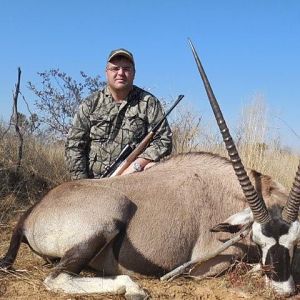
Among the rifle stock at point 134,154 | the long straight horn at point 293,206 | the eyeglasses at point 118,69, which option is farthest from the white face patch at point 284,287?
the eyeglasses at point 118,69

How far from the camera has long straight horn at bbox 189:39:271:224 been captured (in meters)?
3.79

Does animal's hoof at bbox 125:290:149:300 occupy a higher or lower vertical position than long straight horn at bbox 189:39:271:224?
lower

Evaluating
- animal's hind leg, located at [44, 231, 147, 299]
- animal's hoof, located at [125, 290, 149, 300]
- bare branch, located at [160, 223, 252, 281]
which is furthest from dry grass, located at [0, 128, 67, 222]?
animal's hoof, located at [125, 290, 149, 300]

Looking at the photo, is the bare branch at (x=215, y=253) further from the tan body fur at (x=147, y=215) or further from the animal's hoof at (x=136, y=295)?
the animal's hoof at (x=136, y=295)

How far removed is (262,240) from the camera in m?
3.77

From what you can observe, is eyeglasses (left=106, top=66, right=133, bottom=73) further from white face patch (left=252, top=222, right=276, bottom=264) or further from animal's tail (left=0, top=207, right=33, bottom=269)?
white face patch (left=252, top=222, right=276, bottom=264)

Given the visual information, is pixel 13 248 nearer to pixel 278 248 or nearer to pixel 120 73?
pixel 278 248

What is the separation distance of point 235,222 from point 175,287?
696mm

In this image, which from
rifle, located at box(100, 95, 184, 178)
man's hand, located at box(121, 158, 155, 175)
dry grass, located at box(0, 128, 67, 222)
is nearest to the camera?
man's hand, located at box(121, 158, 155, 175)

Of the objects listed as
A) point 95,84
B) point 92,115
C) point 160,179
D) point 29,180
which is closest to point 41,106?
point 95,84

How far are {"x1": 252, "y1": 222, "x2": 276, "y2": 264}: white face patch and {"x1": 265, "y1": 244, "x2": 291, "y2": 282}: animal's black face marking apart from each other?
6 centimetres

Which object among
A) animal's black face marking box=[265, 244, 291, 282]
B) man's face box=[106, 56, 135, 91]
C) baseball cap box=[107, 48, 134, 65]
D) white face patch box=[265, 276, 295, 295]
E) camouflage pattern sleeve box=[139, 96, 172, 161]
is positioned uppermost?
baseball cap box=[107, 48, 134, 65]

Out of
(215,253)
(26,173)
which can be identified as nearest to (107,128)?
(215,253)

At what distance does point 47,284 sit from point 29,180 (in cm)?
442
